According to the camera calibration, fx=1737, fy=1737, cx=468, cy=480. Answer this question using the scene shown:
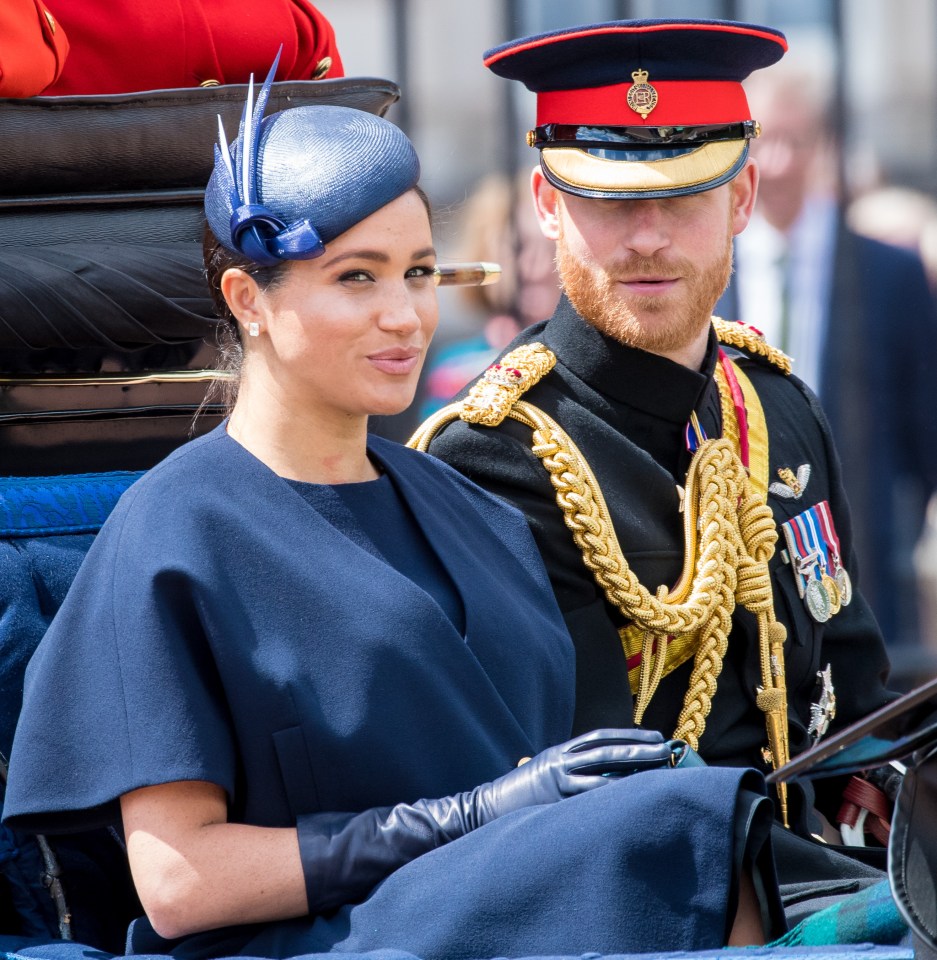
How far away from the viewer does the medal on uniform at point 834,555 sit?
9.32 feet

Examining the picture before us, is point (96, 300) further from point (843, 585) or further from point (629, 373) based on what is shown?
point (843, 585)

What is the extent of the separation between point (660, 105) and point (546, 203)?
0.24m

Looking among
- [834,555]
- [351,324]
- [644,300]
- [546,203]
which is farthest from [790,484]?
[351,324]

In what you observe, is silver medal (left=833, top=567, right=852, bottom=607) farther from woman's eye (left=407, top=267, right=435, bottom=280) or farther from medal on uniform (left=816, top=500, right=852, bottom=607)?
woman's eye (left=407, top=267, right=435, bottom=280)

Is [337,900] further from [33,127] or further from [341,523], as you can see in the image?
[33,127]

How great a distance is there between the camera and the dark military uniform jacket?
2.55m

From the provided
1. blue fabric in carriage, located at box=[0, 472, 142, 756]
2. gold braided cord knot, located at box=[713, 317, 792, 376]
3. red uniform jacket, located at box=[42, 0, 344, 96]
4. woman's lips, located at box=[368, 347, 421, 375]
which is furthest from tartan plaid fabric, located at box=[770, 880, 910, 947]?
red uniform jacket, located at box=[42, 0, 344, 96]

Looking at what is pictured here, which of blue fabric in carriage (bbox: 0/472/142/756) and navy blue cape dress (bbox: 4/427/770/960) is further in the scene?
blue fabric in carriage (bbox: 0/472/142/756)

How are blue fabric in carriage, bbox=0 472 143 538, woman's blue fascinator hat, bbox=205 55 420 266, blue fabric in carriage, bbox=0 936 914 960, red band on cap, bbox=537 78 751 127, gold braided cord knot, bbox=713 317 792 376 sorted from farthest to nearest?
1. gold braided cord knot, bbox=713 317 792 376
2. red band on cap, bbox=537 78 751 127
3. blue fabric in carriage, bbox=0 472 143 538
4. woman's blue fascinator hat, bbox=205 55 420 266
5. blue fabric in carriage, bbox=0 936 914 960

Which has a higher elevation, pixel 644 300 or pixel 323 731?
pixel 644 300

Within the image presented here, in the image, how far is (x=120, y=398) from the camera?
8.45ft

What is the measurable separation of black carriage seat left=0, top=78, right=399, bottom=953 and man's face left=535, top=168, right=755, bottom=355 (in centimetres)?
38

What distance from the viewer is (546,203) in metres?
2.77

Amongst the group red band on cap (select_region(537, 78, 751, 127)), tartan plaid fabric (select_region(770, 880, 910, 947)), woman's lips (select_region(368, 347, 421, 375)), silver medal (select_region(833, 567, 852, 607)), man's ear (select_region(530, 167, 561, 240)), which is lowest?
silver medal (select_region(833, 567, 852, 607))
